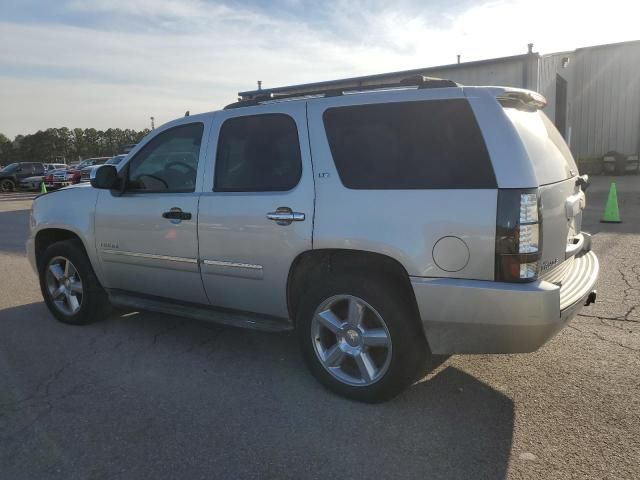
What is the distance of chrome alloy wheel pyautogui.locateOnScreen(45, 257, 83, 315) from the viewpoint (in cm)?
500

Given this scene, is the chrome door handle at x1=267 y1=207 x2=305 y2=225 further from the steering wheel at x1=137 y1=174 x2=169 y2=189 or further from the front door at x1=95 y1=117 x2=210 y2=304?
the steering wheel at x1=137 y1=174 x2=169 y2=189

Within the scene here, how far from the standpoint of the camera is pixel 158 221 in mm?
4203

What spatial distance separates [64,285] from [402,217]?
3.62 metres

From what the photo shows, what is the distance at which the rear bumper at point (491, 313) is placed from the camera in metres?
2.80

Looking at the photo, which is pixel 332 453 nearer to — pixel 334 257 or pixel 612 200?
pixel 334 257

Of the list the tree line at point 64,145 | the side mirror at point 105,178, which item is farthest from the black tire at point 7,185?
the tree line at point 64,145

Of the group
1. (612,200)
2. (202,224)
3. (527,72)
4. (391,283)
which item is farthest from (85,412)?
(527,72)

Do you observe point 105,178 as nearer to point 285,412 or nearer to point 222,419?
point 222,419

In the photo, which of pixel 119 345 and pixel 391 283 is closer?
pixel 391 283

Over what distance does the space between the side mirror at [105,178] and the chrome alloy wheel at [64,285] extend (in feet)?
3.22

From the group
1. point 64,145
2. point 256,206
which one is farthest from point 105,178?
point 64,145

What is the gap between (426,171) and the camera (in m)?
3.04

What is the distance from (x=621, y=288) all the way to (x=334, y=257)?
382 cm

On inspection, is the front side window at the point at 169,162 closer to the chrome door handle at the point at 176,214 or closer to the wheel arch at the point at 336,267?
the chrome door handle at the point at 176,214
